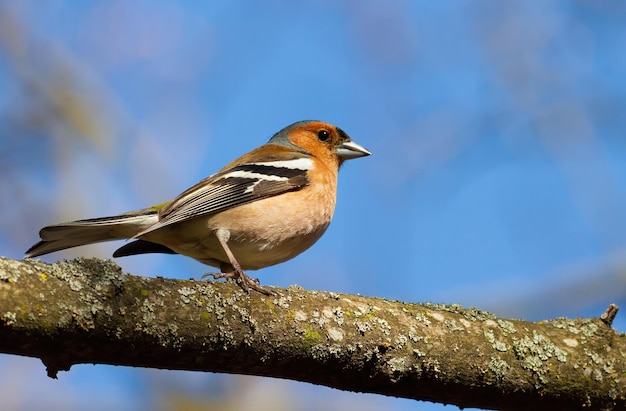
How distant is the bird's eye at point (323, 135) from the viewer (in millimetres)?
7137

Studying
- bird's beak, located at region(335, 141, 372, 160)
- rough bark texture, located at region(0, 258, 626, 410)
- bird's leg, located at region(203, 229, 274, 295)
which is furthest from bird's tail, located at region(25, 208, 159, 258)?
bird's beak, located at region(335, 141, 372, 160)

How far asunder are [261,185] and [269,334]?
91.8 inches

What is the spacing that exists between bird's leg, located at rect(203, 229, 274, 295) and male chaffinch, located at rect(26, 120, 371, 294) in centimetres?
1

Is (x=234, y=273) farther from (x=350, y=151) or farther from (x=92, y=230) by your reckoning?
(x=350, y=151)

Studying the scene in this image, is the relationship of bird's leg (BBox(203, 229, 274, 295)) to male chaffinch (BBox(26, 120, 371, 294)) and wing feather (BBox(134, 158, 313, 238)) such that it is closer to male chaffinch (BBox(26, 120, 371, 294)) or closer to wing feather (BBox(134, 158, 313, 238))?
male chaffinch (BBox(26, 120, 371, 294))

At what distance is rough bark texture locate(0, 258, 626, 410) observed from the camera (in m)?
3.04

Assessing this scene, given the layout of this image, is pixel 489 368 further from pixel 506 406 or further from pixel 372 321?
pixel 372 321

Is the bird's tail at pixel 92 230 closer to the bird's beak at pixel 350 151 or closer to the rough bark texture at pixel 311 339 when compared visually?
the rough bark texture at pixel 311 339

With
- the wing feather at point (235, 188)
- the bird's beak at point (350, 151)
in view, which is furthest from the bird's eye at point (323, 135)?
the wing feather at point (235, 188)

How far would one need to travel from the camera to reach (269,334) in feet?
11.5

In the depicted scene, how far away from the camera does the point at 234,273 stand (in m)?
4.55

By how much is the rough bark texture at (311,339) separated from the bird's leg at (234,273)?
7 centimetres

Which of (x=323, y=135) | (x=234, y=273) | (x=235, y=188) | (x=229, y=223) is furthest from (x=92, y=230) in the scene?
(x=323, y=135)

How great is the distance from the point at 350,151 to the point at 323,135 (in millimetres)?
342
